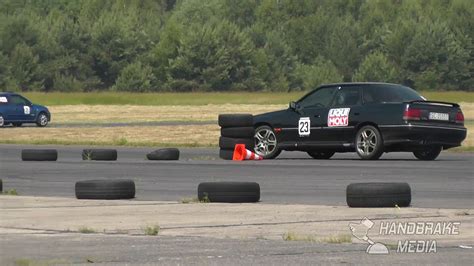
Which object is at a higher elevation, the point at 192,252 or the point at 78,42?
the point at 192,252

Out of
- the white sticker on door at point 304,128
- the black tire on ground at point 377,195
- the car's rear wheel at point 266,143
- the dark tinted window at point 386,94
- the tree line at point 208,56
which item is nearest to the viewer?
the black tire on ground at point 377,195

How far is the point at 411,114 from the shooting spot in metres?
23.3

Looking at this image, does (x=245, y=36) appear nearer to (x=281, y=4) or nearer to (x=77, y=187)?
(x=281, y=4)

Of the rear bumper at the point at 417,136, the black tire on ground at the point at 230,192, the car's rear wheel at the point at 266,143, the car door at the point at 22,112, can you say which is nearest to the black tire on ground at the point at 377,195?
the black tire on ground at the point at 230,192

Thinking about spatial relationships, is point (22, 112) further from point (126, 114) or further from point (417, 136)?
point (417, 136)

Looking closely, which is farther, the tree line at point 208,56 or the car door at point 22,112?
the tree line at point 208,56

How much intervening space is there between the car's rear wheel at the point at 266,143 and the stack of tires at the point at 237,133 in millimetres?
129

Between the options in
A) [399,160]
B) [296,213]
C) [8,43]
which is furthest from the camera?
[8,43]

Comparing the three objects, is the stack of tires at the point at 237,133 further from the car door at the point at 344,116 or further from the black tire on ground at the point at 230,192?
the black tire on ground at the point at 230,192

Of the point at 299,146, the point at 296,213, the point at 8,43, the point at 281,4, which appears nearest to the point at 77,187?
the point at 296,213

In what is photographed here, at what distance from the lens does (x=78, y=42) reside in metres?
109

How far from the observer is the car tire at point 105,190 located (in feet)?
48.9

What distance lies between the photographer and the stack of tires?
81.4ft

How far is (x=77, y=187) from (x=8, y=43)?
3633 inches
